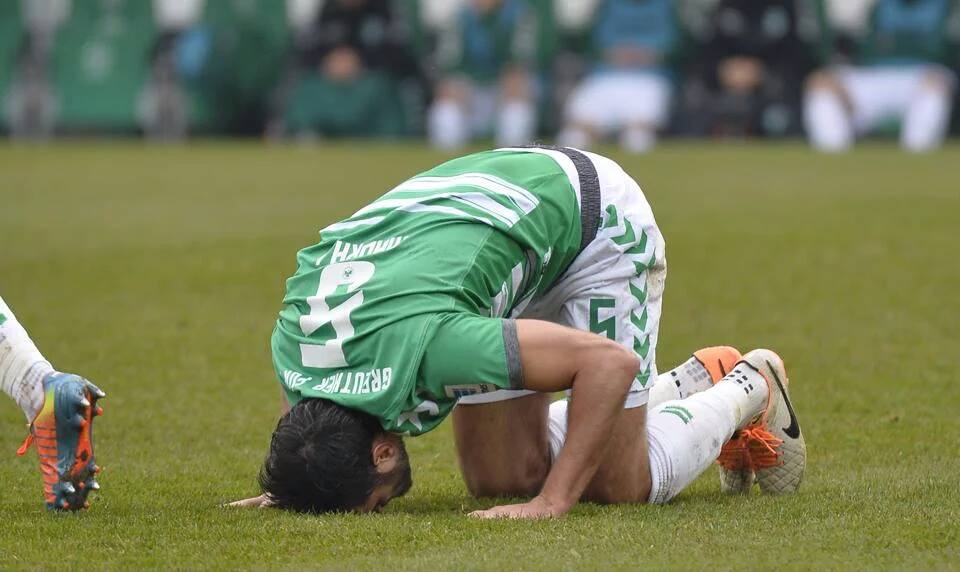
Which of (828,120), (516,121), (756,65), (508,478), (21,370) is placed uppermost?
(21,370)

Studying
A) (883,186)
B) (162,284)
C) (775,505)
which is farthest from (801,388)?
(883,186)

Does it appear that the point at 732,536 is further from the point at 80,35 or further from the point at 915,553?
the point at 80,35

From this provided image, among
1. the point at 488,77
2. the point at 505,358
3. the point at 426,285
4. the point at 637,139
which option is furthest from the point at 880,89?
the point at 505,358

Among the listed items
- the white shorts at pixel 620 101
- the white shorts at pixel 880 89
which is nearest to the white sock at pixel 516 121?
the white shorts at pixel 620 101

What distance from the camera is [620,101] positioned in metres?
21.4

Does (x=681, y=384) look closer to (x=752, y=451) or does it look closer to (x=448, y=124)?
(x=752, y=451)

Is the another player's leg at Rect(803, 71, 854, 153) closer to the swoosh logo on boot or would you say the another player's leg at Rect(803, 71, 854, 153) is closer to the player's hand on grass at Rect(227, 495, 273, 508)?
the swoosh logo on boot

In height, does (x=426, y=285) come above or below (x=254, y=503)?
above

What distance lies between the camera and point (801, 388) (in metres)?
6.55

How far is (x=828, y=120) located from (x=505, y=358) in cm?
1714

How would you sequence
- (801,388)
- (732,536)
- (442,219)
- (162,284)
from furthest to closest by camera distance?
(162,284) < (801,388) < (442,219) < (732,536)

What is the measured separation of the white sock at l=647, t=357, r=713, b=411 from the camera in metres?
5.29

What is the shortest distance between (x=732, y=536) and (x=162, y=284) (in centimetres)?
616

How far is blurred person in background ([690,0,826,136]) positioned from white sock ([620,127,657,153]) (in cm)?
112
